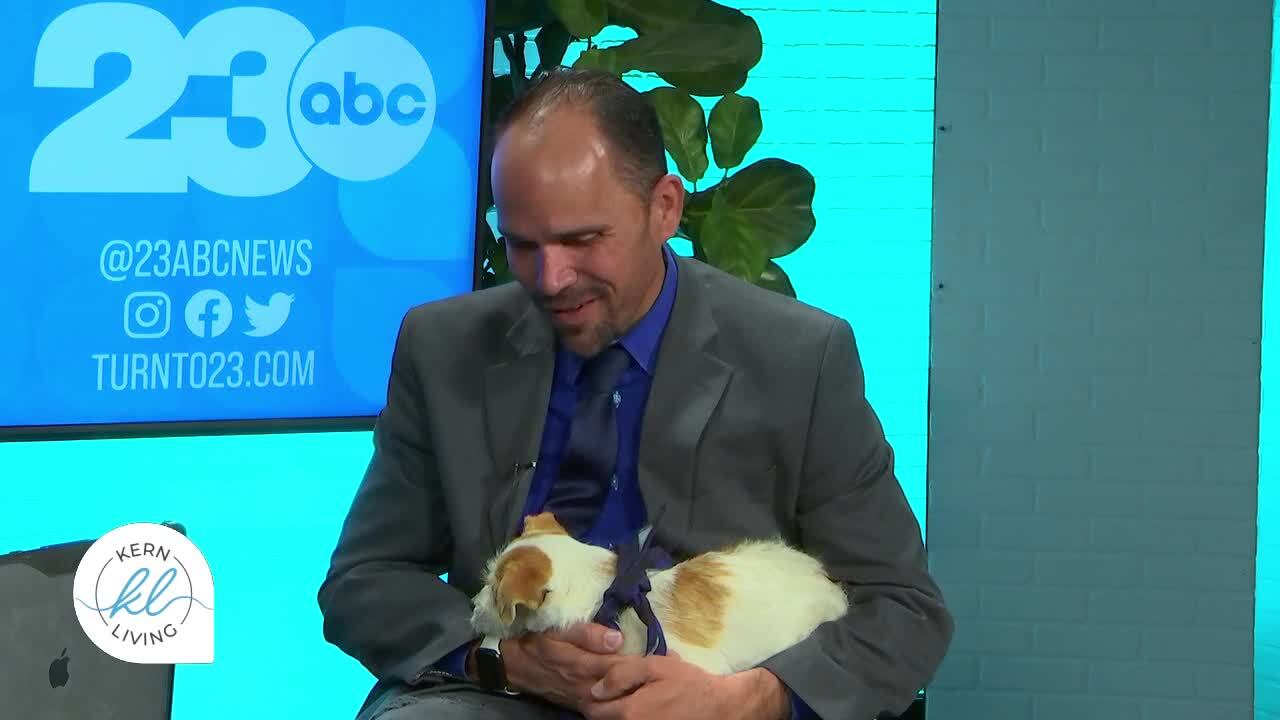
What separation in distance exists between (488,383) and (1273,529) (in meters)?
2.76

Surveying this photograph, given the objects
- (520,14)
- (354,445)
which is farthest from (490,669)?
(354,445)

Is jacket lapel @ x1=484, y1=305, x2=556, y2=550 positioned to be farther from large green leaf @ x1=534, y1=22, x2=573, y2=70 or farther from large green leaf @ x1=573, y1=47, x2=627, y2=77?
large green leaf @ x1=534, y1=22, x2=573, y2=70

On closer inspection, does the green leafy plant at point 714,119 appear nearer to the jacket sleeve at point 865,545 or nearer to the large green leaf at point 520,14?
the large green leaf at point 520,14

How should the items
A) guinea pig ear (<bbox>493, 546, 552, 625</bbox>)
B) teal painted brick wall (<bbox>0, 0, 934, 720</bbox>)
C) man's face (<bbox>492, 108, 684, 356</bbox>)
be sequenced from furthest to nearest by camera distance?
teal painted brick wall (<bbox>0, 0, 934, 720</bbox>) < man's face (<bbox>492, 108, 684, 356</bbox>) < guinea pig ear (<bbox>493, 546, 552, 625</bbox>)

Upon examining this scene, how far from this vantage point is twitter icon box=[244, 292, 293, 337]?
2951 mm

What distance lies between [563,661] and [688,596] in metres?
0.17

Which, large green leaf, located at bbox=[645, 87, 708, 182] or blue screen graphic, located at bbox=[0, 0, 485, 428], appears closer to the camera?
blue screen graphic, located at bbox=[0, 0, 485, 428]

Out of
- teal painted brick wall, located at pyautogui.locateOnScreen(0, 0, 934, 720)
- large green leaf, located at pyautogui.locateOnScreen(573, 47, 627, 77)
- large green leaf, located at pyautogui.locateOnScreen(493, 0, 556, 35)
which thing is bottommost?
teal painted brick wall, located at pyautogui.locateOnScreen(0, 0, 934, 720)

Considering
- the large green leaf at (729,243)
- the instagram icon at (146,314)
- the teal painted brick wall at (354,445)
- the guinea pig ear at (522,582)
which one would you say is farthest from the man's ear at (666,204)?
the teal painted brick wall at (354,445)

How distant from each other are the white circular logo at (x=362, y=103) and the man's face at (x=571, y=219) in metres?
1.42

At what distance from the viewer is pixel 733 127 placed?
2.94m

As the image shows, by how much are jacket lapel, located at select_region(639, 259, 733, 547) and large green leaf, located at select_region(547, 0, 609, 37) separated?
1230 millimetres

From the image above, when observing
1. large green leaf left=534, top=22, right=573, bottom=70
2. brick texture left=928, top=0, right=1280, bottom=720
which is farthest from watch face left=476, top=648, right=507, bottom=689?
brick texture left=928, top=0, right=1280, bottom=720

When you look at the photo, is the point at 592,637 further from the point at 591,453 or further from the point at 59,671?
the point at 59,671
